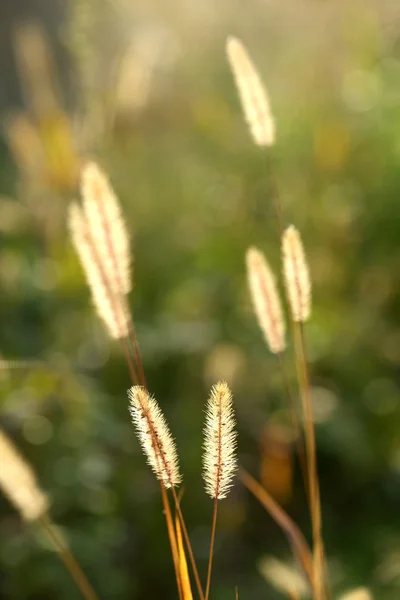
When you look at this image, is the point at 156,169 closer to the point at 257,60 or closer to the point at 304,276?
the point at 257,60

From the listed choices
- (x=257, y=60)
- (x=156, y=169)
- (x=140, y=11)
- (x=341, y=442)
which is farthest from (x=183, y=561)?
(x=140, y=11)

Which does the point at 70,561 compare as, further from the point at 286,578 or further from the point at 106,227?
the point at 106,227

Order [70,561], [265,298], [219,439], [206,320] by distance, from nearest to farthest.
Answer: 1. [219,439]
2. [265,298]
3. [70,561]
4. [206,320]

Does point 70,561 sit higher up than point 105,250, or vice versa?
point 105,250

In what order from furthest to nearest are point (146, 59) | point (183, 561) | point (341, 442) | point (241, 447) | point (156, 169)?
point (156, 169)
point (146, 59)
point (241, 447)
point (341, 442)
point (183, 561)

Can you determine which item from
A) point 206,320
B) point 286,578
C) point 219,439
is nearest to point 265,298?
point 219,439

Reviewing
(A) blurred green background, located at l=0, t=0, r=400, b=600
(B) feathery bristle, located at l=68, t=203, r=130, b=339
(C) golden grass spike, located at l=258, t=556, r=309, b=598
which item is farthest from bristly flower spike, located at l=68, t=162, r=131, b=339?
(A) blurred green background, located at l=0, t=0, r=400, b=600

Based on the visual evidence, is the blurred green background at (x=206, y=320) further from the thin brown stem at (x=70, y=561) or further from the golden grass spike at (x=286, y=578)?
the thin brown stem at (x=70, y=561)

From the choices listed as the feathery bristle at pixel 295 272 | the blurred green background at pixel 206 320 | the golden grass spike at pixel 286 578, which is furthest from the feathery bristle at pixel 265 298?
the blurred green background at pixel 206 320
